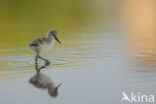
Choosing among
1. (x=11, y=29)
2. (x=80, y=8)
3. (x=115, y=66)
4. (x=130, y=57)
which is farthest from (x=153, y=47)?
(x=80, y=8)

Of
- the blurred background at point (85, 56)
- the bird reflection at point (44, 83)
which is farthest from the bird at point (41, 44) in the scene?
the bird reflection at point (44, 83)

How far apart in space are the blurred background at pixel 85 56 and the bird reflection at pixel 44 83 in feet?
0.52

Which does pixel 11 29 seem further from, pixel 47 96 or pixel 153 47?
pixel 47 96

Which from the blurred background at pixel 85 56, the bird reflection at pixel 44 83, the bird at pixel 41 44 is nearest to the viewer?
the blurred background at pixel 85 56

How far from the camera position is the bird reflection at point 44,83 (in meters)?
9.19

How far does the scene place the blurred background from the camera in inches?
357

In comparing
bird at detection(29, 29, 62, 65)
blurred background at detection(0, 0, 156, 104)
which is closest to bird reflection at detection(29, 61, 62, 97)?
blurred background at detection(0, 0, 156, 104)

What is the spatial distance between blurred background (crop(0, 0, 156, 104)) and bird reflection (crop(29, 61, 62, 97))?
159 millimetres

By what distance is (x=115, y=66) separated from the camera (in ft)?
38.2

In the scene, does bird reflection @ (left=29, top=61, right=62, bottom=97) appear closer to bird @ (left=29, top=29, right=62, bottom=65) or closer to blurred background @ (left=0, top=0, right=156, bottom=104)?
blurred background @ (left=0, top=0, right=156, bottom=104)

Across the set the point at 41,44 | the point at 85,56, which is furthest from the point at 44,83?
the point at 85,56

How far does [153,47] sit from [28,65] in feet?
14.9

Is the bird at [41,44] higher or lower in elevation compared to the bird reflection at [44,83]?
higher

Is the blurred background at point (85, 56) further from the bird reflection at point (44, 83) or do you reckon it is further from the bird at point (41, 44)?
the bird at point (41, 44)
